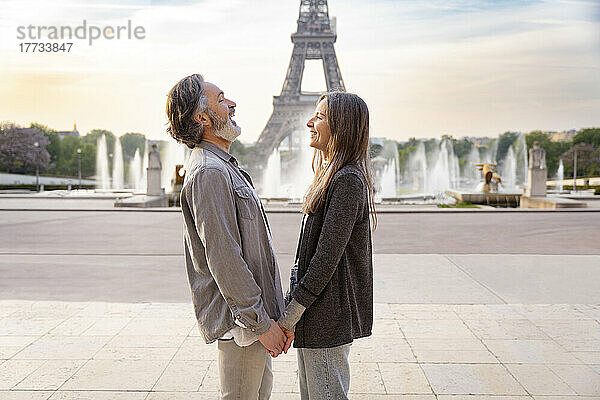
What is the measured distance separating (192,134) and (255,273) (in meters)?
0.59

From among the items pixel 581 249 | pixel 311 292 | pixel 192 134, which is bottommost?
Result: pixel 581 249

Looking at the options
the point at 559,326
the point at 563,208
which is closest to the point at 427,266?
the point at 559,326

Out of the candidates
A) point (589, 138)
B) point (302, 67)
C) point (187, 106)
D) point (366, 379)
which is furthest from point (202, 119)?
point (589, 138)

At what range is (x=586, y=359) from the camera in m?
4.17

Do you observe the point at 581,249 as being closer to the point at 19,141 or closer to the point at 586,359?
the point at 586,359

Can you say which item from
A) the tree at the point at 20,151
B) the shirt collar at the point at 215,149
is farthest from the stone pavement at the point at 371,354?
the tree at the point at 20,151

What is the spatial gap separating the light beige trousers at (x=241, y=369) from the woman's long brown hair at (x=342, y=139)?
59cm

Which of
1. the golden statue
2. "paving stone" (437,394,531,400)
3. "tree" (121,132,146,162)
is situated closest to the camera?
"paving stone" (437,394,531,400)

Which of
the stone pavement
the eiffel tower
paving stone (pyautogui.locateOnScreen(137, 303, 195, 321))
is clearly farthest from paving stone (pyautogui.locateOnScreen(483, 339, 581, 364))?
the eiffel tower

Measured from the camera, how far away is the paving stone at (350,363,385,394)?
364 cm

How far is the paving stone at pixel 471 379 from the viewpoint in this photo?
11.8ft

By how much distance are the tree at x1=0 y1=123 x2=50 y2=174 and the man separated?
5615 centimetres

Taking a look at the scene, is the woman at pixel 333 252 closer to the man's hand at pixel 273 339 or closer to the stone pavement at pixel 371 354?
the man's hand at pixel 273 339

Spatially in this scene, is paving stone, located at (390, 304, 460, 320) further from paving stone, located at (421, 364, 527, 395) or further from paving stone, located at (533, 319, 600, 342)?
paving stone, located at (421, 364, 527, 395)
